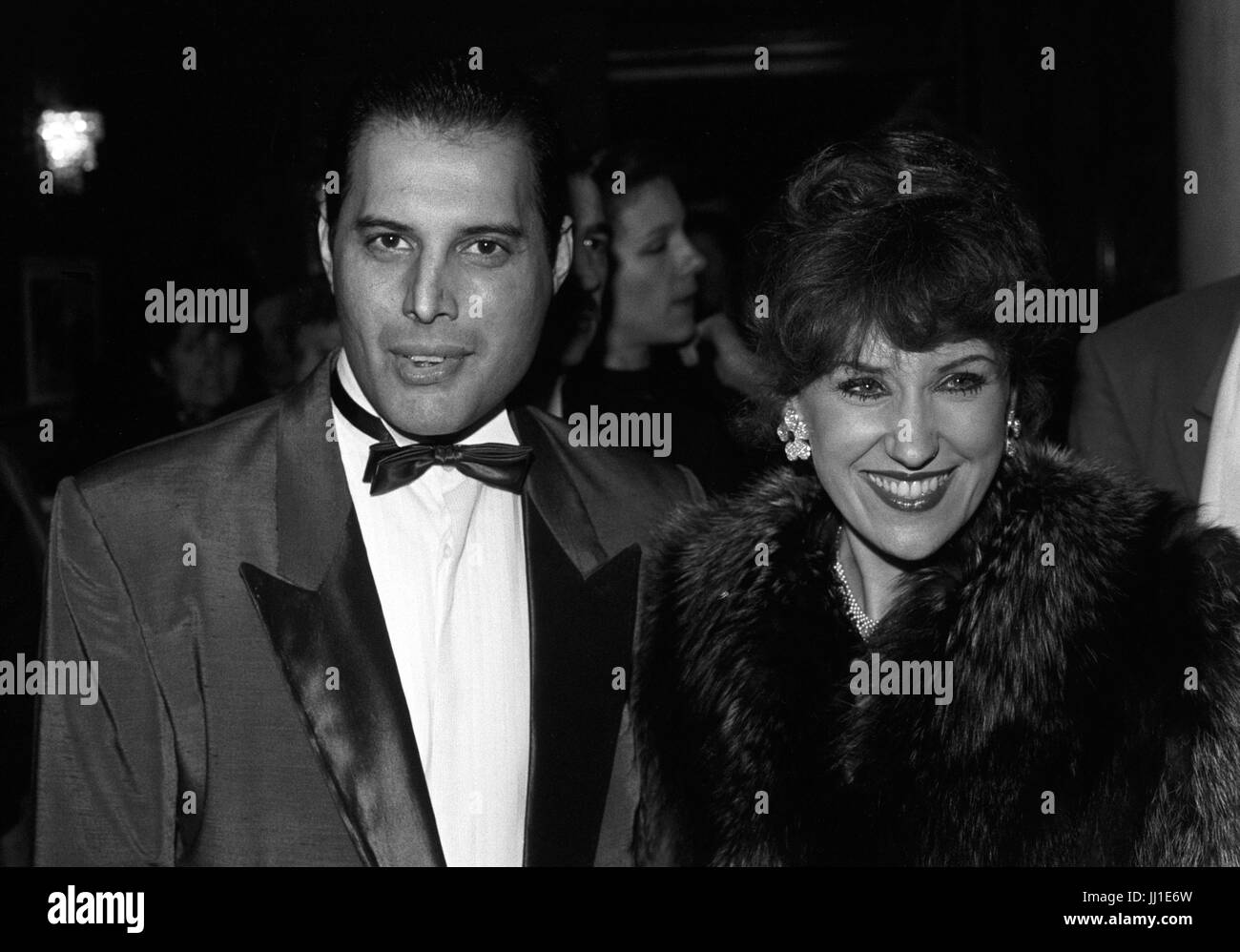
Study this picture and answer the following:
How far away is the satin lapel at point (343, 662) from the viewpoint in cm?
174

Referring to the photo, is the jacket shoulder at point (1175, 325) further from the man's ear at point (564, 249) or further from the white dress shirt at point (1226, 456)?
the man's ear at point (564, 249)

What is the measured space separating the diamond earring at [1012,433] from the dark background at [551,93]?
1357mm

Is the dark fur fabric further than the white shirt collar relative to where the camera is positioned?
No

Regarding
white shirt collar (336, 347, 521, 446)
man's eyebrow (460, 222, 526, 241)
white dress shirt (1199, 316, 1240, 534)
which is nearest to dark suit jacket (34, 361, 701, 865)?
white shirt collar (336, 347, 521, 446)

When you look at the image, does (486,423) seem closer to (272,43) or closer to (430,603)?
(430,603)

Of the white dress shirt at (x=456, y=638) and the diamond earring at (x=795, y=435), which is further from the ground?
the diamond earring at (x=795, y=435)

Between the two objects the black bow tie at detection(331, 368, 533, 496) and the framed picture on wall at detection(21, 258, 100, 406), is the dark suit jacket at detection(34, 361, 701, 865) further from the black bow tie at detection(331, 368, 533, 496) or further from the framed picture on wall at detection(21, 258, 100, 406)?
the framed picture on wall at detection(21, 258, 100, 406)

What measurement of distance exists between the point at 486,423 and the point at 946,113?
247cm

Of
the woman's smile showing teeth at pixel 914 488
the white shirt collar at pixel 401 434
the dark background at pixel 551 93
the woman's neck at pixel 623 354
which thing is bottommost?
the woman's smile showing teeth at pixel 914 488

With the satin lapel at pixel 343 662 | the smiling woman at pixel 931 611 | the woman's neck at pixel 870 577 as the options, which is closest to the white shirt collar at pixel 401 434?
the satin lapel at pixel 343 662

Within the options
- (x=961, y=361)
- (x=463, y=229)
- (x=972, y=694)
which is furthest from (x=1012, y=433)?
(x=463, y=229)

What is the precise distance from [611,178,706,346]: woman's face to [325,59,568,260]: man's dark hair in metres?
1.02

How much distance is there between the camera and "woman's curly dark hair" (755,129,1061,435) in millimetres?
1775

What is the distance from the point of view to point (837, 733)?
1.83 m
